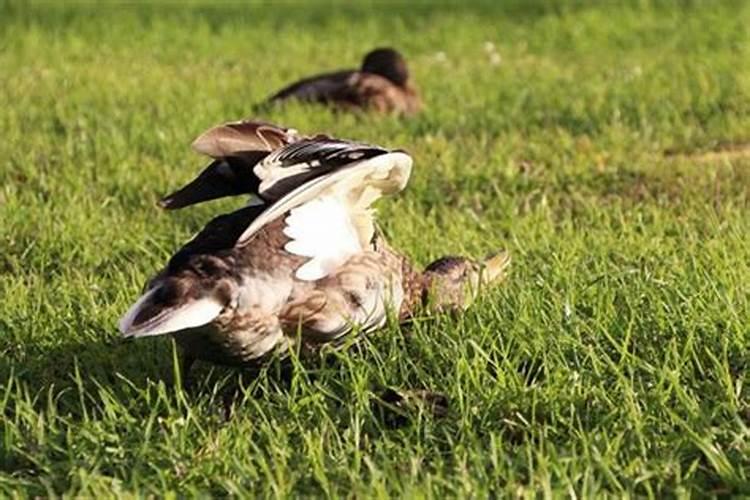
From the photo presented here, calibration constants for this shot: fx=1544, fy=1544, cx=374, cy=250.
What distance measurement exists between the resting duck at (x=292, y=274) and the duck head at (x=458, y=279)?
0.01 metres

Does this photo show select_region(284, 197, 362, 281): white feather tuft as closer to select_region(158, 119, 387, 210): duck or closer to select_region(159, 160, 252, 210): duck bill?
select_region(158, 119, 387, 210): duck

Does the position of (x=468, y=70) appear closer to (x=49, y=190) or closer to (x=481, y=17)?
(x=481, y=17)

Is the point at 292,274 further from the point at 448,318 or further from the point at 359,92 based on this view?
the point at 359,92

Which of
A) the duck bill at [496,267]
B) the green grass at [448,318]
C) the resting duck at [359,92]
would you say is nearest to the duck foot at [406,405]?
the green grass at [448,318]

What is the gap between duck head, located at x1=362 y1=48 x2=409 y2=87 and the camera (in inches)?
385

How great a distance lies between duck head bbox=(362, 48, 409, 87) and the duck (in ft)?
17.4

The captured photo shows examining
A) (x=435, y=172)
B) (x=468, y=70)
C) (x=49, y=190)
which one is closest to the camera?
(x=49, y=190)

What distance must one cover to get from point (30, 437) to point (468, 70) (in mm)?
7995

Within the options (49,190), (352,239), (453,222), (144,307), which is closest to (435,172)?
(453,222)

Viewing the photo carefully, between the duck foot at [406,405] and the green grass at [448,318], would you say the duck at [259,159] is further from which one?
the duck foot at [406,405]

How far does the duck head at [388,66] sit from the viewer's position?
9781 mm

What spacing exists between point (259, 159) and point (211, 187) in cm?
25

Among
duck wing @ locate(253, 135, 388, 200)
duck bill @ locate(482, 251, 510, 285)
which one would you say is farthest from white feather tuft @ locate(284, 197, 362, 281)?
duck bill @ locate(482, 251, 510, 285)

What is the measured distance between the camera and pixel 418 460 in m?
3.42
